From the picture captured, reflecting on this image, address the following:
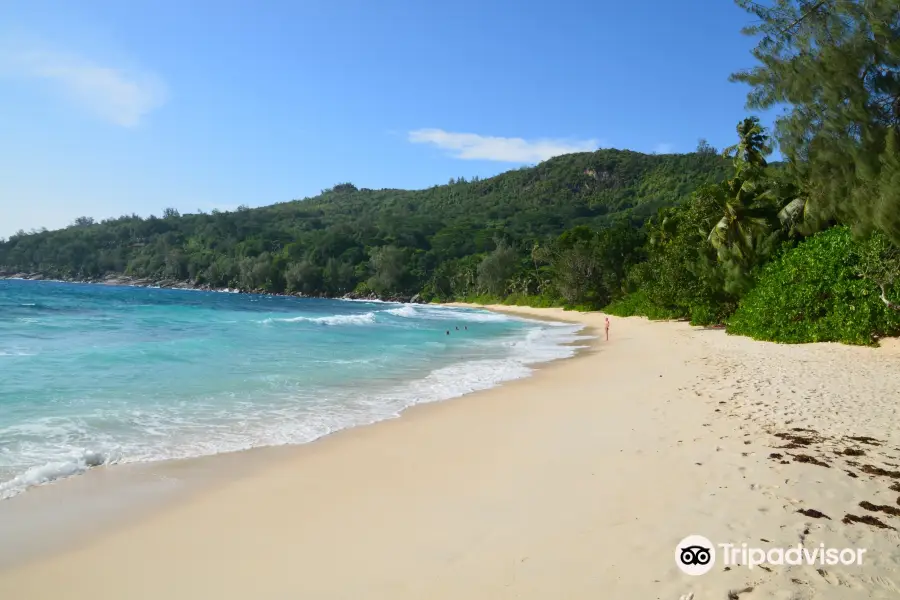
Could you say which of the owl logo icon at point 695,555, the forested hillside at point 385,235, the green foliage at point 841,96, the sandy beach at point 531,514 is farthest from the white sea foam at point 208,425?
the forested hillside at point 385,235

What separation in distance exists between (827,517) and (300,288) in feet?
423

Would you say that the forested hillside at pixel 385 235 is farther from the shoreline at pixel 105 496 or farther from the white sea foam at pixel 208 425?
the shoreline at pixel 105 496

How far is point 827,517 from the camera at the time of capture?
4.51 meters

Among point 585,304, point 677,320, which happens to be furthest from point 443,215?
point 677,320

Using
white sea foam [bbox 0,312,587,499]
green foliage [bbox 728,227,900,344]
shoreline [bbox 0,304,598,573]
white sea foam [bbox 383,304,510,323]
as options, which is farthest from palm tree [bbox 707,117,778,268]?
shoreline [bbox 0,304,598,573]

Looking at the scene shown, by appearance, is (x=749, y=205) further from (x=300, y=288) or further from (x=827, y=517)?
(x=300, y=288)

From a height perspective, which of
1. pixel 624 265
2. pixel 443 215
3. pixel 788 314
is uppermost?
pixel 443 215

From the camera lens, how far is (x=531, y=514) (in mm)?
5020

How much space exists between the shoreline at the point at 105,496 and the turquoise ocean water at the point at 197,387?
0.30 metres

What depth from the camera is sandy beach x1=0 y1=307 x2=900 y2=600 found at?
3.83 m

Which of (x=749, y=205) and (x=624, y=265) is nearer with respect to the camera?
(x=749, y=205)

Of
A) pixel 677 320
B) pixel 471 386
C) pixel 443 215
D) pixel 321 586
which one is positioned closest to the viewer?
pixel 321 586

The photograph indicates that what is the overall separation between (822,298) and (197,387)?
19332mm

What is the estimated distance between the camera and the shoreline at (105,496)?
496 centimetres
